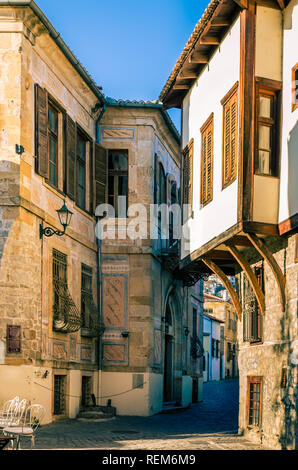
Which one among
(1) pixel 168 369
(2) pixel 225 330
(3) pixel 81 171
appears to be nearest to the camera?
(3) pixel 81 171

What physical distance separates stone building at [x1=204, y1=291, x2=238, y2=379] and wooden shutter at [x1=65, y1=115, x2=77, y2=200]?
5008cm

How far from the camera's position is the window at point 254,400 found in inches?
611

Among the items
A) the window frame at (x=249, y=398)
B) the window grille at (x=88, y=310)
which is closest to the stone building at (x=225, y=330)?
the window grille at (x=88, y=310)

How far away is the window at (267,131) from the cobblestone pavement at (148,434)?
17.2ft

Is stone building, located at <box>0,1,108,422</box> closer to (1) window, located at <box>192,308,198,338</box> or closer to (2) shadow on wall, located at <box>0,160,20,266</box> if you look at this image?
(2) shadow on wall, located at <box>0,160,20,266</box>

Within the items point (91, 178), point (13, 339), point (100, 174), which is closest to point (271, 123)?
point (13, 339)

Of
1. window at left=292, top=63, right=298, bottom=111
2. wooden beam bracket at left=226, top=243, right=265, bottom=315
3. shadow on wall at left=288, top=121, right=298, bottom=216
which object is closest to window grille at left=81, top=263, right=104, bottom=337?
wooden beam bracket at left=226, top=243, right=265, bottom=315

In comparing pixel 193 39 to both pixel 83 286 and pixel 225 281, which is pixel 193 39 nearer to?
pixel 225 281

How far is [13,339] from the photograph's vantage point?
16.4 metres

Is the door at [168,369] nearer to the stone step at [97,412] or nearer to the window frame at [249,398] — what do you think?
the stone step at [97,412]

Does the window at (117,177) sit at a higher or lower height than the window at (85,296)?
higher

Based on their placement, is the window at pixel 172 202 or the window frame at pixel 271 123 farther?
the window at pixel 172 202

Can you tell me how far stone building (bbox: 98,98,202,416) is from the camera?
894 inches

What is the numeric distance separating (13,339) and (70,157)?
19.9 ft
